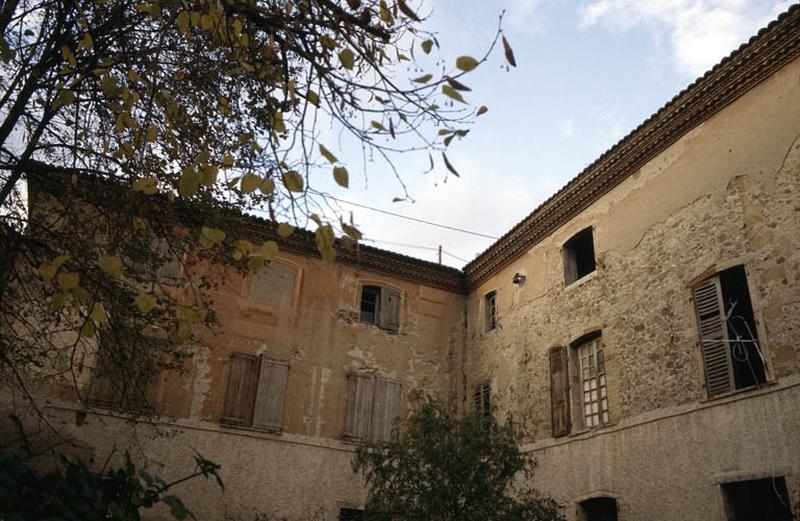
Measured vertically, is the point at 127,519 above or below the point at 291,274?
below

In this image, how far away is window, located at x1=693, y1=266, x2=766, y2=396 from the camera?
979 centimetres

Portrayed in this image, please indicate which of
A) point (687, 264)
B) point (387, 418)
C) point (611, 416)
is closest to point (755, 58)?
point (687, 264)

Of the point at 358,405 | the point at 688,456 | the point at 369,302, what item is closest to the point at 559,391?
the point at 688,456

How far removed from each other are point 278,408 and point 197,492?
2515mm

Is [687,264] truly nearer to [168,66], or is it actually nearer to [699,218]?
[699,218]

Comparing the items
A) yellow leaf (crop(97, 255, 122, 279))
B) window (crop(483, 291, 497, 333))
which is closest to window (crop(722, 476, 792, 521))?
window (crop(483, 291, 497, 333))

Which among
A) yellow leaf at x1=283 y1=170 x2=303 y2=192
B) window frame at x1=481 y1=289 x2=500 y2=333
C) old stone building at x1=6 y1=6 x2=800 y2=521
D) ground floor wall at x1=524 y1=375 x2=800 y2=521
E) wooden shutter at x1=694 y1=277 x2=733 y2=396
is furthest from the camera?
window frame at x1=481 y1=289 x2=500 y2=333

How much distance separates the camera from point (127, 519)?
2.71 meters

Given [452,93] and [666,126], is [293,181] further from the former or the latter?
[666,126]

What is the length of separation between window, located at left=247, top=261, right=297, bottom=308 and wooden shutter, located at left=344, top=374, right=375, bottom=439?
A: 258 centimetres

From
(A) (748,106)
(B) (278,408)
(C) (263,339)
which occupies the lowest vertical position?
(B) (278,408)

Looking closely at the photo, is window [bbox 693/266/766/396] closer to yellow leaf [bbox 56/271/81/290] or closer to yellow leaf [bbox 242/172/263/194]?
yellow leaf [bbox 242/172/263/194]

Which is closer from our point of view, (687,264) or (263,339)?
(687,264)

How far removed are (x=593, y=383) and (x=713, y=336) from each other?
2965 mm
